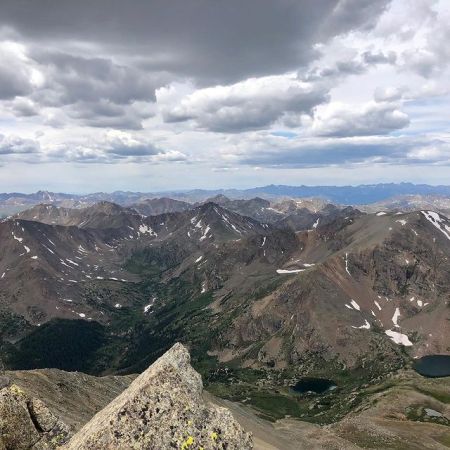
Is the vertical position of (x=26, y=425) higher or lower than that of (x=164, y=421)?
lower

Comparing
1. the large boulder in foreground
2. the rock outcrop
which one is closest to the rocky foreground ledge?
the large boulder in foreground

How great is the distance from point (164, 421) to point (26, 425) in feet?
34.3

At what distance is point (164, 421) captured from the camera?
19.5 metres

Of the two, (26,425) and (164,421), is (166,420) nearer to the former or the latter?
(164,421)

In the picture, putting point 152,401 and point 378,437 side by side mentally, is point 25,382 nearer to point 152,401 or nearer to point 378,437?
point 152,401

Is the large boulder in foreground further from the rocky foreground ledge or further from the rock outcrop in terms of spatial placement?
the rock outcrop

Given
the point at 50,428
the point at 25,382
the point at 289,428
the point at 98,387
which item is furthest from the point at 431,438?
the point at 50,428

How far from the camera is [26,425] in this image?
81.6ft

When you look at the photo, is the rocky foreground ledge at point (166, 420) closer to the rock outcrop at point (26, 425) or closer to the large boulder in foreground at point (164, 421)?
the large boulder in foreground at point (164, 421)

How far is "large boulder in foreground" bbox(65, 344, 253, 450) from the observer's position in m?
18.9

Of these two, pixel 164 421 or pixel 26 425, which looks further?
pixel 26 425

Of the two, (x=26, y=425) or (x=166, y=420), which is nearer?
(x=166, y=420)

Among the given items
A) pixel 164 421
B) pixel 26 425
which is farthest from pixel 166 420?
pixel 26 425

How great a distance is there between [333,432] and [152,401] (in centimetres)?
13849
